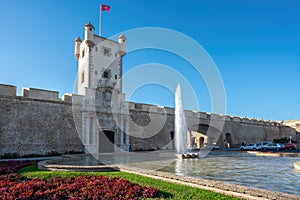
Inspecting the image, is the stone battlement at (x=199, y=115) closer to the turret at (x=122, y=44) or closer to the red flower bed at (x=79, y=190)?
the turret at (x=122, y=44)

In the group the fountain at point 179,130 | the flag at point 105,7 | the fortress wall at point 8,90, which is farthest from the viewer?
the flag at point 105,7

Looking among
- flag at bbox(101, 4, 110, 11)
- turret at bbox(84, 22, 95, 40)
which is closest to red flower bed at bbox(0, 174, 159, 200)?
turret at bbox(84, 22, 95, 40)

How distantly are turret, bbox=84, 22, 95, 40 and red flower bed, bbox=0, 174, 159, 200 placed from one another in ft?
66.6

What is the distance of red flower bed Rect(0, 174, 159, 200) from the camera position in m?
5.81

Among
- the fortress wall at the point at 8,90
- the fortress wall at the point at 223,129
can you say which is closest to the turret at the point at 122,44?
the fortress wall at the point at 223,129

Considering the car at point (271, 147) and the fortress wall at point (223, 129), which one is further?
the car at point (271, 147)

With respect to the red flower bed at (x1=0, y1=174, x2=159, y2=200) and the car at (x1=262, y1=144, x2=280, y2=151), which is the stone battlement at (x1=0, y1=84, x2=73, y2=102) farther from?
the car at (x1=262, y1=144, x2=280, y2=151)

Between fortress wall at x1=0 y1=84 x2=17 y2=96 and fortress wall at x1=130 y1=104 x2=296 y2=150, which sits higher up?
fortress wall at x1=0 y1=84 x2=17 y2=96

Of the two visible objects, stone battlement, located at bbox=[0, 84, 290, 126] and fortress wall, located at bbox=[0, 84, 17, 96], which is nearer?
fortress wall, located at bbox=[0, 84, 17, 96]

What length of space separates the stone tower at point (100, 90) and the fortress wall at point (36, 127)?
1.64 metres

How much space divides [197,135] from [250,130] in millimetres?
8858

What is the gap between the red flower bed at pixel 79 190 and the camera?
19.1 ft

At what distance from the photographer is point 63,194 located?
19.8ft

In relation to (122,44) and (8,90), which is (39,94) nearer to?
(8,90)
